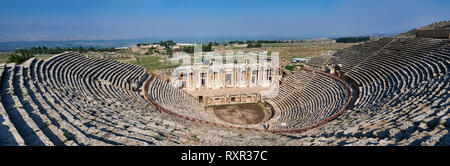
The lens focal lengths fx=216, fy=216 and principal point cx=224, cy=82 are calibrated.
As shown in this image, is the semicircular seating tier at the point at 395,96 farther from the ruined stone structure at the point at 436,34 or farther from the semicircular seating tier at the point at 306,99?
the ruined stone structure at the point at 436,34

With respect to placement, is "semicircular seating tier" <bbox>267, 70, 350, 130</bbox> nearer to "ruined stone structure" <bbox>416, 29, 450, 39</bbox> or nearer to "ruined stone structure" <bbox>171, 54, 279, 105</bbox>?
"ruined stone structure" <bbox>171, 54, 279, 105</bbox>

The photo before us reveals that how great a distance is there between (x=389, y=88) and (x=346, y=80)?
268 inches

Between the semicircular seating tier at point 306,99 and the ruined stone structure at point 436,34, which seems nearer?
the semicircular seating tier at point 306,99

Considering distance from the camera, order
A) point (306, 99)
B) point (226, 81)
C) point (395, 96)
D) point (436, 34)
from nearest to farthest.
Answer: point (395, 96) → point (306, 99) → point (436, 34) → point (226, 81)

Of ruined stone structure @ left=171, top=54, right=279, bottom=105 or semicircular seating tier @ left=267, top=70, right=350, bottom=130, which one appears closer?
semicircular seating tier @ left=267, top=70, right=350, bottom=130

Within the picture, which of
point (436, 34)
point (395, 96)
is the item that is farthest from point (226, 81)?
point (436, 34)

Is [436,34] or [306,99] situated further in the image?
[436,34]

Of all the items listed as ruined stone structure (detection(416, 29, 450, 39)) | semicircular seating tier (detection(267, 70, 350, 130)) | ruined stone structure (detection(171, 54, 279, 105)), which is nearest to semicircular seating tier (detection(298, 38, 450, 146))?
semicircular seating tier (detection(267, 70, 350, 130))

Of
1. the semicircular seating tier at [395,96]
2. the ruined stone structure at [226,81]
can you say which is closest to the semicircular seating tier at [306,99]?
the semicircular seating tier at [395,96]

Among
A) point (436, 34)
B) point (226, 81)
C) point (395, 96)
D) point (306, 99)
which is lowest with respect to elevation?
point (306, 99)

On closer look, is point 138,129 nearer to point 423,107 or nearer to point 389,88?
point 423,107

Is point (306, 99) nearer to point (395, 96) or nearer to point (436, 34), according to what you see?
point (395, 96)

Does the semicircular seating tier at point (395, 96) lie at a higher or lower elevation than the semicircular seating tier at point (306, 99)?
higher

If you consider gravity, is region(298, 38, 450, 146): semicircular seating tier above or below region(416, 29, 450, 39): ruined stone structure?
below
